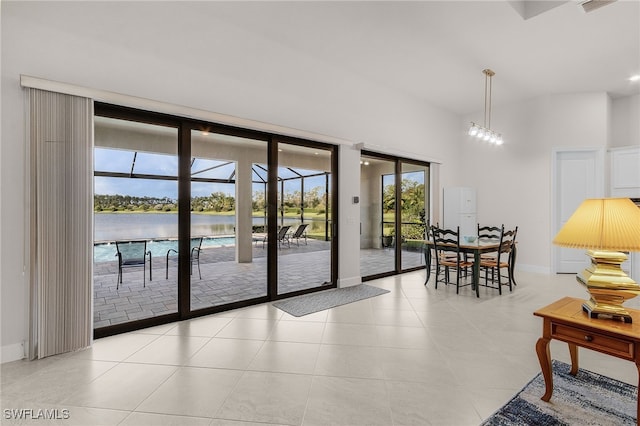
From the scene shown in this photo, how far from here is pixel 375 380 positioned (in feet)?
7.43

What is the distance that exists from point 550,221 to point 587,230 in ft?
16.5

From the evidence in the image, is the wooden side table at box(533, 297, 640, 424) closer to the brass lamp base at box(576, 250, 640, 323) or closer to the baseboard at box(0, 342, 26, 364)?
the brass lamp base at box(576, 250, 640, 323)

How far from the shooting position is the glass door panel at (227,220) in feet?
12.1

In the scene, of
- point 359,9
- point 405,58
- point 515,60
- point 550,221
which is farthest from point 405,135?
point 550,221

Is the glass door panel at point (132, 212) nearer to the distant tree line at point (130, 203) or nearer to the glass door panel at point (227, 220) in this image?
the distant tree line at point (130, 203)

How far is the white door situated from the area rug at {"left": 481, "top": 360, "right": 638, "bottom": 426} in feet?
14.9

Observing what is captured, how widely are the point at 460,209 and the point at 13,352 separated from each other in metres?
7.03

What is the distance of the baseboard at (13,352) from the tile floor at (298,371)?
88 millimetres

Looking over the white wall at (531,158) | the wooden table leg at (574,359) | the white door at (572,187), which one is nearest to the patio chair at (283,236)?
the wooden table leg at (574,359)

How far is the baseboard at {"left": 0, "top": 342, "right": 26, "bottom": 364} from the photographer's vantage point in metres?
2.50

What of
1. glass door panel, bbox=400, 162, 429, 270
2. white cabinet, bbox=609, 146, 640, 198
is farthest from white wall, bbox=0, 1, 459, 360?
white cabinet, bbox=609, 146, 640, 198

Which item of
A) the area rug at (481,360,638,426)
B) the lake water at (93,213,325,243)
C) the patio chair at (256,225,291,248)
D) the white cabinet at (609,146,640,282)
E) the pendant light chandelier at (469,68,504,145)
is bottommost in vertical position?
the area rug at (481,360,638,426)

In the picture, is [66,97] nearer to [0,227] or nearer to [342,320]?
[0,227]

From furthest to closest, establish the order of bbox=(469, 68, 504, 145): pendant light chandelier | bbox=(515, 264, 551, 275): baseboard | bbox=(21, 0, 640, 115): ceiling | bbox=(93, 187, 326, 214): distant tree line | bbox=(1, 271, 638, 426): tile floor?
bbox=(515, 264, 551, 275): baseboard → bbox=(469, 68, 504, 145): pendant light chandelier → bbox=(93, 187, 326, 214): distant tree line → bbox=(21, 0, 640, 115): ceiling → bbox=(1, 271, 638, 426): tile floor
